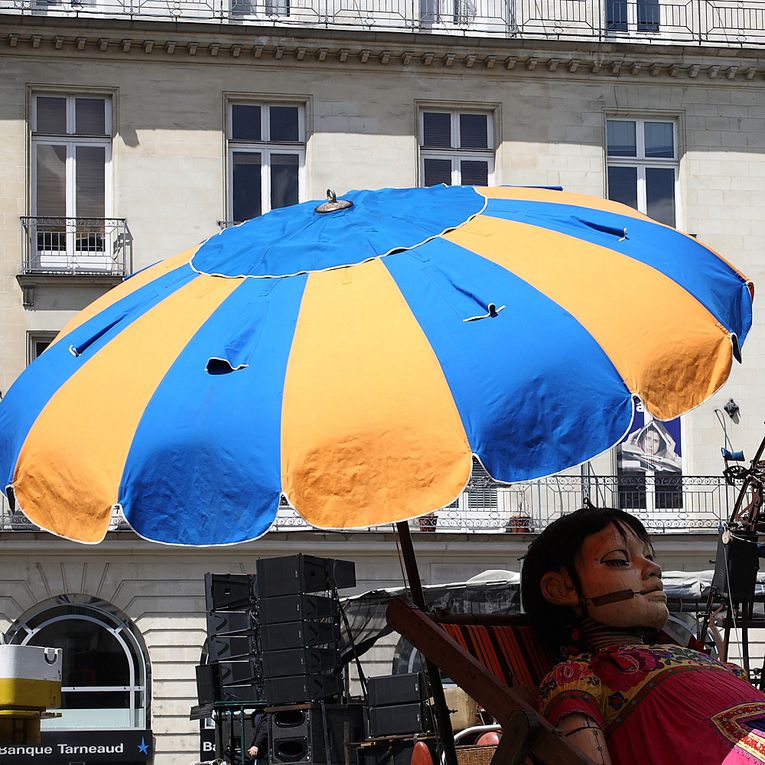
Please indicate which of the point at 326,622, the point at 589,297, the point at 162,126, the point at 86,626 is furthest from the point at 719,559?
the point at 162,126

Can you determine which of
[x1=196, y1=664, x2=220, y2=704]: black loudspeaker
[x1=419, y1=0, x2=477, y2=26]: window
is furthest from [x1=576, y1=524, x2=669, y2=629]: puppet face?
[x1=419, y1=0, x2=477, y2=26]: window

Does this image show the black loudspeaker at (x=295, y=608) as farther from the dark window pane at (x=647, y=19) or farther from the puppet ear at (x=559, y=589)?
the dark window pane at (x=647, y=19)

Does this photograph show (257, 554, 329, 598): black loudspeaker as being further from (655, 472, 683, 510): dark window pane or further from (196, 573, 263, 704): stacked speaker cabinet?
(655, 472, 683, 510): dark window pane

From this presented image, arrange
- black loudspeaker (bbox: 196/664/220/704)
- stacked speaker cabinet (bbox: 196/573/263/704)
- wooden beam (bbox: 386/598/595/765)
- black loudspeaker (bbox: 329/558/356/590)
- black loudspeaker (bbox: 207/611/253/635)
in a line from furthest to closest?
black loudspeaker (bbox: 196/664/220/704) < black loudspeaker (bbox: 207/611/253/635) < stacked speaker cabinet (bbox: 196/573/263/704) < black loudspeaker (bbox: 329/558/356/590) < wooden beam (bbox: 386/598/595/765)

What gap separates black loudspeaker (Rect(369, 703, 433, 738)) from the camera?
1415 cm

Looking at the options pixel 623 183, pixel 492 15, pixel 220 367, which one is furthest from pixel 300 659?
pixel 492 15

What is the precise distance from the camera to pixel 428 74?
23.3m

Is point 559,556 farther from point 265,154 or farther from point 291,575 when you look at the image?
point 265,154

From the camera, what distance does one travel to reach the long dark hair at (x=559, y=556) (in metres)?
3.60

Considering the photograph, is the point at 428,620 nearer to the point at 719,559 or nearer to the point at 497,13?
the point at 719,559

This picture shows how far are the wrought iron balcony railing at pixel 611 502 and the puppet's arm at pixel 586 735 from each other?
19.5 meters

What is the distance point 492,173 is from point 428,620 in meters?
20.5

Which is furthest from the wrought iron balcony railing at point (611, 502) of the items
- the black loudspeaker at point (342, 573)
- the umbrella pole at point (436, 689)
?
the umbrella pole at point (436, 689)

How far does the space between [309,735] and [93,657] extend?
8981mm
